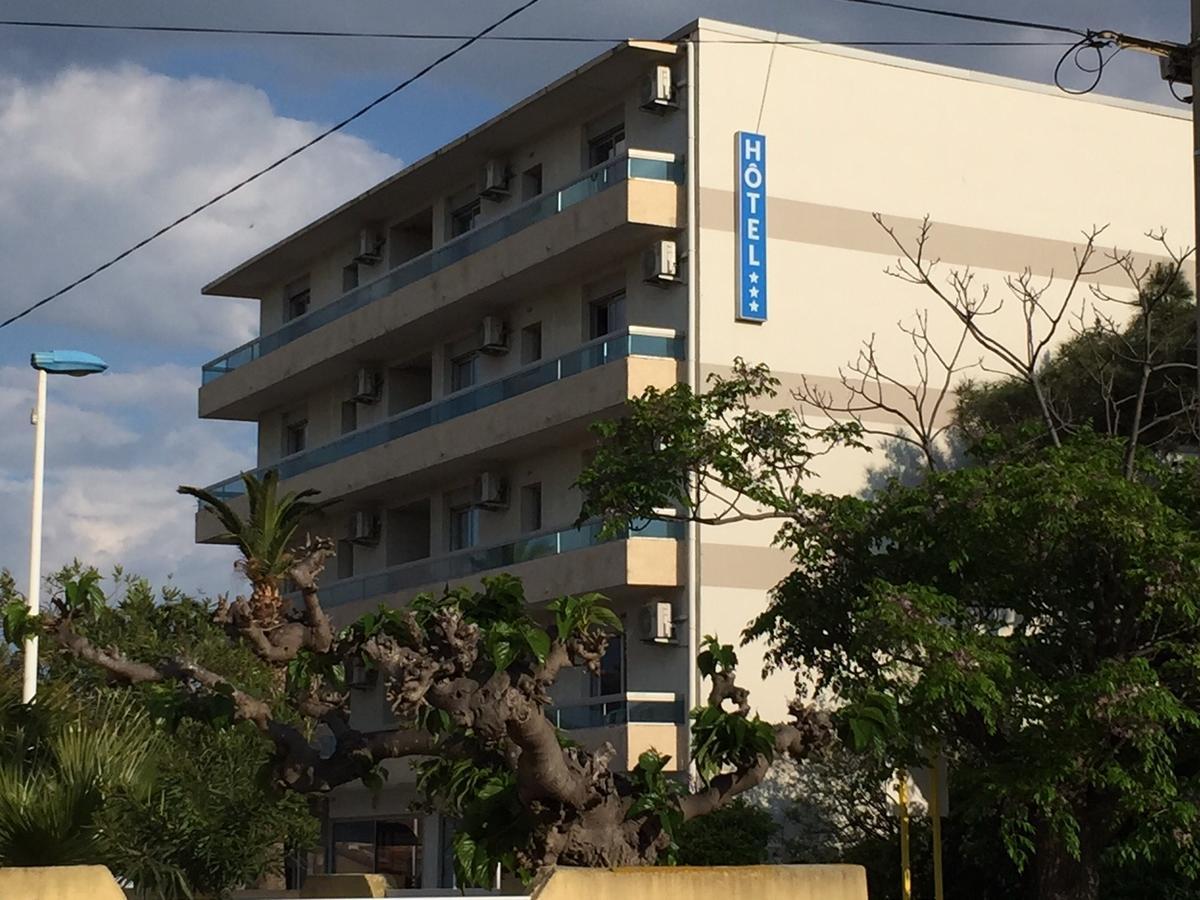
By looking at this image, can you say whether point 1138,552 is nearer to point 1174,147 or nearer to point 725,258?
point 725,258

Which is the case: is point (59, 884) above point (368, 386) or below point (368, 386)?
below

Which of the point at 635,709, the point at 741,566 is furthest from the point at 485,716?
the point at 741,566

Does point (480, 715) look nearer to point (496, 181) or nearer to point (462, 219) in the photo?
point (496, 181)

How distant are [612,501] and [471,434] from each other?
14.7m

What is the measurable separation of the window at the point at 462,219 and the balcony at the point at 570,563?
6889mm

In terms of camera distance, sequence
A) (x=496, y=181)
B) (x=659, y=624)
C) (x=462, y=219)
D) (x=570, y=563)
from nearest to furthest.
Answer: (x=659, y=624), (x=570, y=563), (x=496, y=181), (x=462, y=219)

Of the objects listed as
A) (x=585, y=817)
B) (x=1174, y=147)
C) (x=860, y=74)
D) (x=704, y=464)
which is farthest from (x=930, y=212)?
(x=585, y=817)

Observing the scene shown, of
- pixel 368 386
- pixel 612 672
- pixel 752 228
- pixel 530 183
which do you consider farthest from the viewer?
pixel 368 386

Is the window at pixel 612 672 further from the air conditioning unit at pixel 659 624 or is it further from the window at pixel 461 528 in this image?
the window at pixel 461 528

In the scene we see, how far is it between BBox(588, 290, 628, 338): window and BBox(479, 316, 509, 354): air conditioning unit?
8.37 ft

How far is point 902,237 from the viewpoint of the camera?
34.8m

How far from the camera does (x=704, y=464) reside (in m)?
22.3

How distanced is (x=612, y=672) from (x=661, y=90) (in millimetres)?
10070

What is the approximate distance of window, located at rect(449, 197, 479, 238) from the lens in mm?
40000
